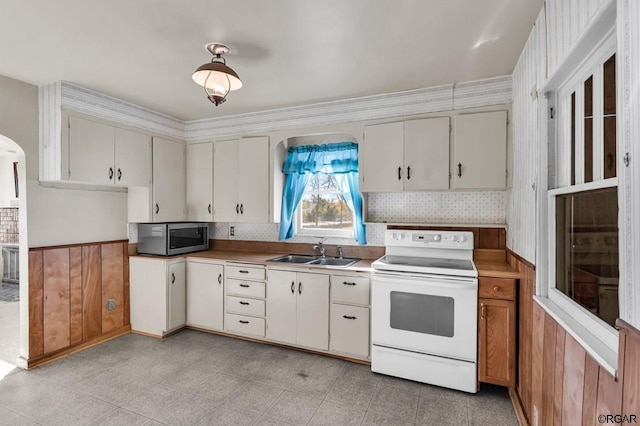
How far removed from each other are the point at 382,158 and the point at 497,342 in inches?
70.2

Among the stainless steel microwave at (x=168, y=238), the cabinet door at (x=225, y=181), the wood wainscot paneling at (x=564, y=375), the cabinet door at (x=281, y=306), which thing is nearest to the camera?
the wood wainscot paneling at (x=564, y=375)

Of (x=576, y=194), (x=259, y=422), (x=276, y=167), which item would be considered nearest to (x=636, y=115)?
(x=576, y=194)

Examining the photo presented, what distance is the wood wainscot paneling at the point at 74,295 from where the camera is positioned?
2926 millimetres

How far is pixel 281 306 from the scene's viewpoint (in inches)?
129

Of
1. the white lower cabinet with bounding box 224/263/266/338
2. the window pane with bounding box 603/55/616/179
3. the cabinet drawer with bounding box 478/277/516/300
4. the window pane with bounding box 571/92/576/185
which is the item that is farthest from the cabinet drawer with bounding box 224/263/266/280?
the window pane with bounding box 603/55/616/179

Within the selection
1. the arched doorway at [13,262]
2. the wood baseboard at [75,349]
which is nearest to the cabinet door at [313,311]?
the wood baseboard at [75,349]

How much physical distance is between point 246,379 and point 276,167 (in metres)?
2.11

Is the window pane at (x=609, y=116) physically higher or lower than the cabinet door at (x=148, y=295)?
higher

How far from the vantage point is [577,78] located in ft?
4.84

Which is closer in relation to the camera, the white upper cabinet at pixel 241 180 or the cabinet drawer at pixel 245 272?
the cabinet drawer at pixel 245 272

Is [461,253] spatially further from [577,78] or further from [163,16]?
[163,16]

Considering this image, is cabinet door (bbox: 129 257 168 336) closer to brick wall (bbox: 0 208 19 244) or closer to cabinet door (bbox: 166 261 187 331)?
cabinet door (bbox: 166 261 187 331)

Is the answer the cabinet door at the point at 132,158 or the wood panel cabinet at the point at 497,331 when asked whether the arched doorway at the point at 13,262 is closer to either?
the cabinet door at the point at 132,158

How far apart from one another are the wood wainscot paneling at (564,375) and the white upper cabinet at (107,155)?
143 inches
